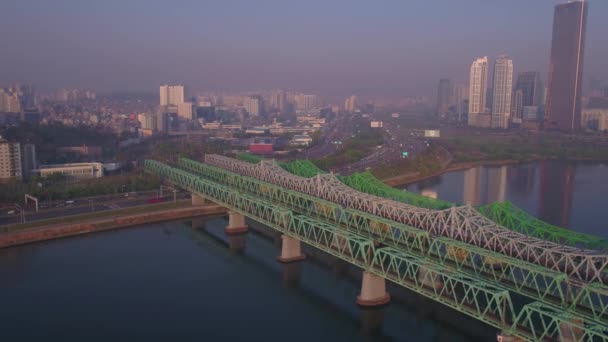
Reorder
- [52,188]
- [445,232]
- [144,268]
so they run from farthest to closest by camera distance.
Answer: [52,188] < [144,268] < [445,232]

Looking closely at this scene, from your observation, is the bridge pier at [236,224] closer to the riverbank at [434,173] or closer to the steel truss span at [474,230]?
the steel truss span at [474,230]

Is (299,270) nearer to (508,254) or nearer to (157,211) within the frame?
(508,254)

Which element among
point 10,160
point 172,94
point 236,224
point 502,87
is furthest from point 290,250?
Answer: point 172,94

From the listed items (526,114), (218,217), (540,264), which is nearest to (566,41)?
(526,114)

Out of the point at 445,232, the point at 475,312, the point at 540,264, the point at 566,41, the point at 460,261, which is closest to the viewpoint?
the point at 475,312

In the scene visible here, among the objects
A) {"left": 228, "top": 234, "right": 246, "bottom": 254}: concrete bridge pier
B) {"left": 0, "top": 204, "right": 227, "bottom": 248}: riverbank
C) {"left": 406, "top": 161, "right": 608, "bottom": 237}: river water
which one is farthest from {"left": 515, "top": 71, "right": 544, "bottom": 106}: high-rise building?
{"left": 228, "top": 234, "right": 246, "bottom": 254}: concrete bridge pier
